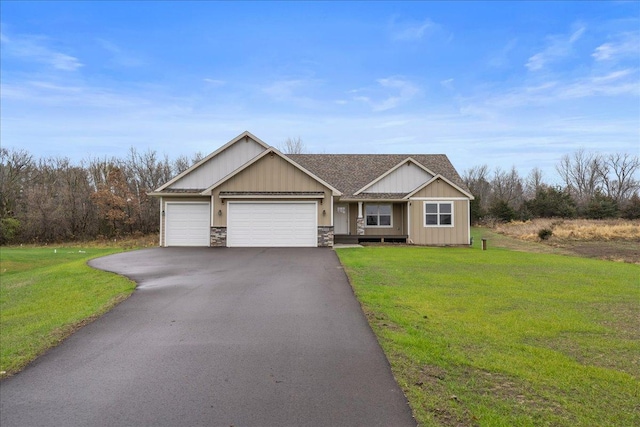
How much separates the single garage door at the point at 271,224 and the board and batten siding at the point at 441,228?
Result: 6613 millimetres

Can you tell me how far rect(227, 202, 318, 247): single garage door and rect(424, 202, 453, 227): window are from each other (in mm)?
7130

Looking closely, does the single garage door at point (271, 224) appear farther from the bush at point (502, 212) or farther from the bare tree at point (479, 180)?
the bare tree at point (479, 180)

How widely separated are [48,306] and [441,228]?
18803 millimetres

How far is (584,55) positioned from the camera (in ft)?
57.2

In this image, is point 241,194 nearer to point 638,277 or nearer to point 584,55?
point 638,277

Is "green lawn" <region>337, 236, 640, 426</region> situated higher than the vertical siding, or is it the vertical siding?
the vertical siding

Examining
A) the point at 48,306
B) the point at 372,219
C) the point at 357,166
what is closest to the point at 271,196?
the point at 372,219

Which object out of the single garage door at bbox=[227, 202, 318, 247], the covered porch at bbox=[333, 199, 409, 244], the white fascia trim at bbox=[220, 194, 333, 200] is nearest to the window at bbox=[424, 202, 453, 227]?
the covered porch at bbox=[333, 199, 409, 244]

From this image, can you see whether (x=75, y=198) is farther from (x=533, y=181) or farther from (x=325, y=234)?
(x=533, y=181)

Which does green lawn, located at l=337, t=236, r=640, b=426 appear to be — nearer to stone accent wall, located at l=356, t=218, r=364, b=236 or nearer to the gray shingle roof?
stone accent wall, located at l=356, t=218, r=364, b=236

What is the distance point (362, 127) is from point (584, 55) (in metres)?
16.5

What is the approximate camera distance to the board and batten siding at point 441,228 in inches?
884

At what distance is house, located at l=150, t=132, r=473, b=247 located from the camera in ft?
63.2

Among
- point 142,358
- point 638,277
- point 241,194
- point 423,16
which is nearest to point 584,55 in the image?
point 423,16
